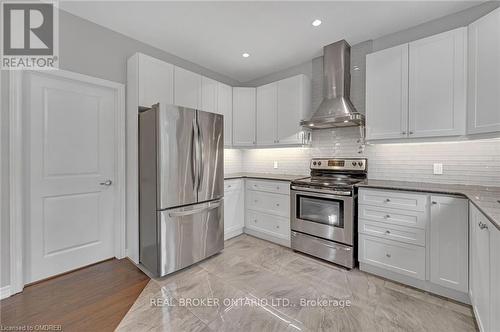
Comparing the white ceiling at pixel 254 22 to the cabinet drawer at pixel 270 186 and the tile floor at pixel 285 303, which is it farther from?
the tile floor at pixel 285 303

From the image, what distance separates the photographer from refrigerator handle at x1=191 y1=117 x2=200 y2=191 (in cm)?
253

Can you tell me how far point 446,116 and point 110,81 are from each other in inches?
147

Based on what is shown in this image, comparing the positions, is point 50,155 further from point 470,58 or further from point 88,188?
point 470,58

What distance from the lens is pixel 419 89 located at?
227 centimetres

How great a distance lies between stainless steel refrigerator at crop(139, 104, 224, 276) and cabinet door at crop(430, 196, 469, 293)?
7.58 ft

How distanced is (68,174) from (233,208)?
2118 millimetres

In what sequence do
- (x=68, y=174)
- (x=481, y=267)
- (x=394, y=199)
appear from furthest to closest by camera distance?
(x=68, y=174) → (x=394, y=199) → (x=481, y=267)

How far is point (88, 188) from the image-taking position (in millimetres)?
2531

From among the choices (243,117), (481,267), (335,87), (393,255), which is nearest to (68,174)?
(243,117)

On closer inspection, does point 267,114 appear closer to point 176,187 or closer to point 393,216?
point 176,187

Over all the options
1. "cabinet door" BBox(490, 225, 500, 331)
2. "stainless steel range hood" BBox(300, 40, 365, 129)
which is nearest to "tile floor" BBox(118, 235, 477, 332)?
"cabinet door" BBox(490, 225, 500, 331)

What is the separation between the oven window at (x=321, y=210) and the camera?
2.53 metres

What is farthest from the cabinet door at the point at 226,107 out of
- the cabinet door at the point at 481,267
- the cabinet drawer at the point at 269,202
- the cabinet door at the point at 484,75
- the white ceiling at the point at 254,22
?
the cabinet door at the point at 481,267

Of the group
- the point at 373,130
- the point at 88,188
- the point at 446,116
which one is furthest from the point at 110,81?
the point at 446,116
